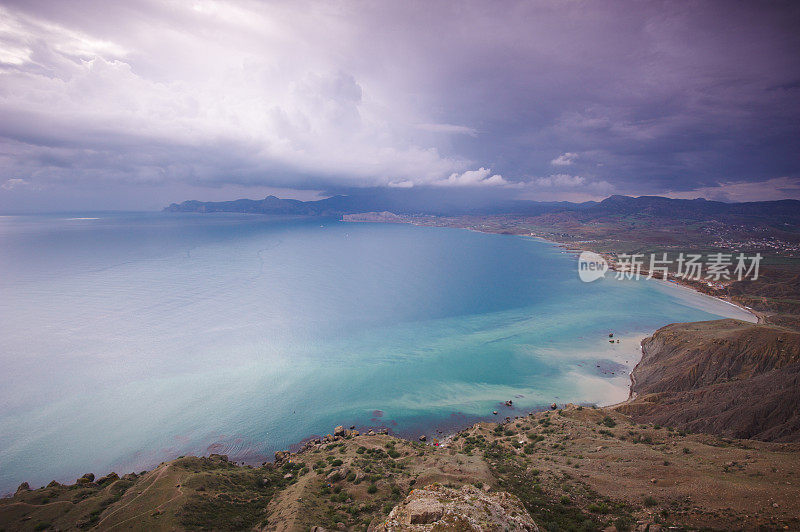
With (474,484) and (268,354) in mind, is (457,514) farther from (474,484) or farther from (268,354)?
(268,354)

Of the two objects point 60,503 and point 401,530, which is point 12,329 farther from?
point 401,530

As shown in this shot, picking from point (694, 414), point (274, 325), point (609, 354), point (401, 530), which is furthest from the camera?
point (274, 325)

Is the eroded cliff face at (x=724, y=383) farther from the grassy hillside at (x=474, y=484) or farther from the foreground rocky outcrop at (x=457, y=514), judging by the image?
the foreground rocky outcrop at (x=457, y=514)

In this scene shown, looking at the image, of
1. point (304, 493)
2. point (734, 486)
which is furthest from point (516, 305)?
point (304, 493)

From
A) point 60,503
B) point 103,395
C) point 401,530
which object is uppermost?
point 401,530

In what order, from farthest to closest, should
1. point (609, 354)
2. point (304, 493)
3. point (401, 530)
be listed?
1. point (609, 354)
2. point (304, 493)
3. point (401, 530)

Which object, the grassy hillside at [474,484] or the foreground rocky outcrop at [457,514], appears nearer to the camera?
the foreground rocky outcrop at [457,514]

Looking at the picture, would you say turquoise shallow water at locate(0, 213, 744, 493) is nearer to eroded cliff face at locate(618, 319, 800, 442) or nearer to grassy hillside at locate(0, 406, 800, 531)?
eroded cliff face at locate(618, 319, 800, 442)

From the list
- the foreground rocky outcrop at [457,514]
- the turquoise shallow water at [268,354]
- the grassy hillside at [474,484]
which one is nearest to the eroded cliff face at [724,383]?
the turquoise shallow water at [268,354]

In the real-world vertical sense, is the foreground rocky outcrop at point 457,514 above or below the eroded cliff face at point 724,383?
above
